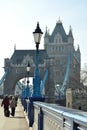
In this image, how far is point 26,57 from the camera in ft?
491

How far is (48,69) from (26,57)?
12.3m

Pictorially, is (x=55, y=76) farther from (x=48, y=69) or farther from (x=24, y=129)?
(x=24, y=129)

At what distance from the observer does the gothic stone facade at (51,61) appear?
140 metres

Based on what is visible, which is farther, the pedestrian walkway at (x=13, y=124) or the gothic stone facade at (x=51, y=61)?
the gothic stone facade at (x=51, y=61)

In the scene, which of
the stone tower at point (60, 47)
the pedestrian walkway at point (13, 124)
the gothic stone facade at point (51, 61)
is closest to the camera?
the pedestrian walkway at point (13, 124)

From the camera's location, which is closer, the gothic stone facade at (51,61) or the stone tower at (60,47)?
the gothic stone facade at (51,61)

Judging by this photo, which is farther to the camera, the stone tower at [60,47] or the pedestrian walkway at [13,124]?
the stone tower at [60,47]

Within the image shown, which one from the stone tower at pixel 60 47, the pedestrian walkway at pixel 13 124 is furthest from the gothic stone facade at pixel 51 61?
the pedestrian walkway at pixel 13 124

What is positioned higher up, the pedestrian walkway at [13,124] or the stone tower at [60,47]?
the stone tower at [60,47]

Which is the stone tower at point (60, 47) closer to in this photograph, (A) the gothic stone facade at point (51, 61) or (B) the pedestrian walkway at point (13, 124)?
(A) the gothic stone facade at point (51, 61)

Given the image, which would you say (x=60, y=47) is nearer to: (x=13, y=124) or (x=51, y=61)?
(x=51, y=61)

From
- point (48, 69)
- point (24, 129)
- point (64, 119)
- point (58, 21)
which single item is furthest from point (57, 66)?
point (64, 119)

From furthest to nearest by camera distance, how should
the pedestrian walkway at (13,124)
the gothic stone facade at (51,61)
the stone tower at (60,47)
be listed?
the stone tower at (60,47)
the gothic stone facade at (51,61)
the pedestrian walkway at (13,124)

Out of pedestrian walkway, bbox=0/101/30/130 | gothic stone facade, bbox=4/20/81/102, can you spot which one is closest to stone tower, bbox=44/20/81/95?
gothic stone facade, bbox=4/20/81/102
